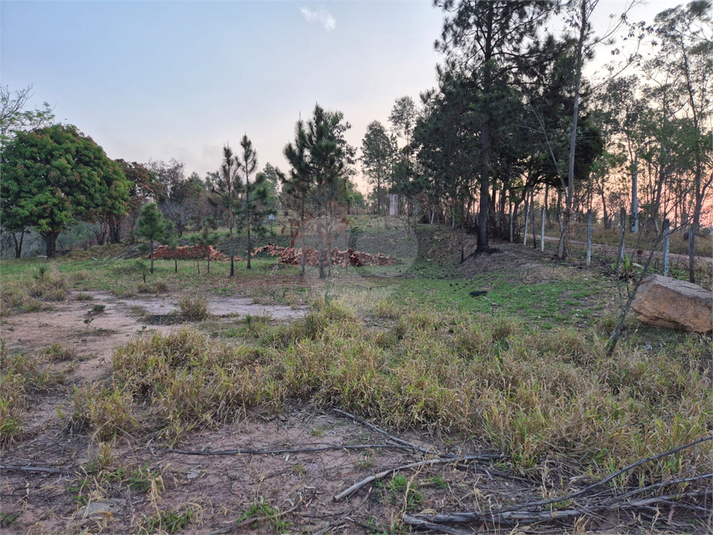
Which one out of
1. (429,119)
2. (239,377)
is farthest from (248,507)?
(429,119)

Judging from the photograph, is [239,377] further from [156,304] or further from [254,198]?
[254,198]

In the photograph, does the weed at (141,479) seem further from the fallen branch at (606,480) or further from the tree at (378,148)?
the tree at (378,148)

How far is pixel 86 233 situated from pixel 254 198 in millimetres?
23246

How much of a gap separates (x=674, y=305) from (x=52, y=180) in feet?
91.1

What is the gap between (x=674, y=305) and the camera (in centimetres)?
529

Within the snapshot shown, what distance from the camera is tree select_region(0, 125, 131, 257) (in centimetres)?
1950

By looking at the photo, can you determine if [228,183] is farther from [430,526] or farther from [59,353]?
[430,526]

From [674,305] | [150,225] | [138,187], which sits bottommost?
[674,305]

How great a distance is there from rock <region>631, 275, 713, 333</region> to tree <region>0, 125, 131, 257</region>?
1013 inches

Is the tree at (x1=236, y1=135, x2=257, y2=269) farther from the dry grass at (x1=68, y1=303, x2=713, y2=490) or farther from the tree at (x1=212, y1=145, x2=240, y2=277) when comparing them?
the dry grass at (x1=68, y1=303, x2=713, y2=490)

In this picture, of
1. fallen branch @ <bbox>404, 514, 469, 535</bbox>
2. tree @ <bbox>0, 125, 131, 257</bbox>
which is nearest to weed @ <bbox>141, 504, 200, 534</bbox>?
fallen branch @ <bbox>404, 514, 469, 535</bbox>

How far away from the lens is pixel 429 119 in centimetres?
1571

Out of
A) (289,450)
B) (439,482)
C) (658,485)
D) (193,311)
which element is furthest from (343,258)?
(658,485)

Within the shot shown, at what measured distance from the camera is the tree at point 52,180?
64.0ft
